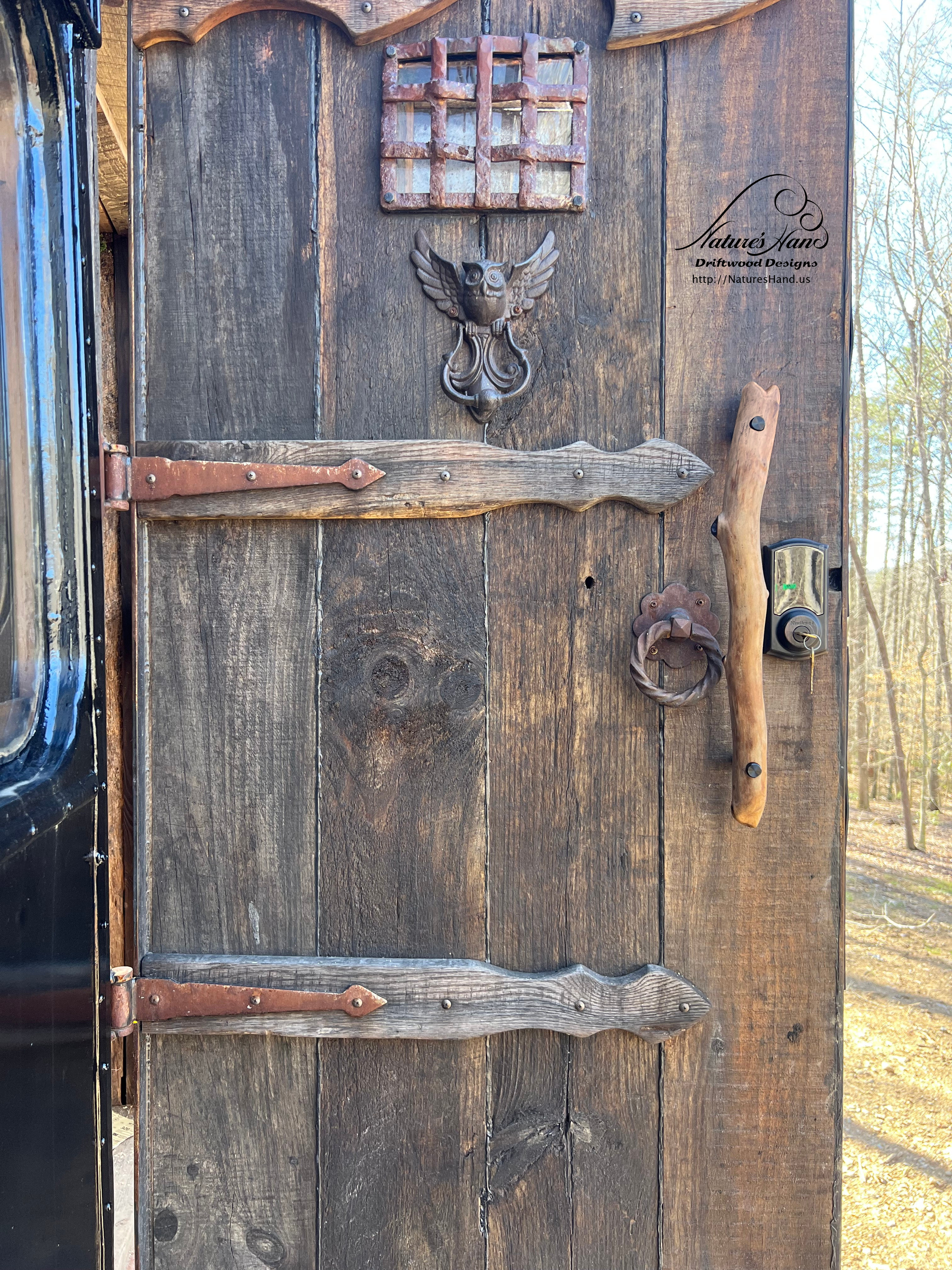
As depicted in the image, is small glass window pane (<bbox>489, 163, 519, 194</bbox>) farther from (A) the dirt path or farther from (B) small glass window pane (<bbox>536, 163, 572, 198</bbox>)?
(A) the dirt path

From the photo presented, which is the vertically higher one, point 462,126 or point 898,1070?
point 462,126

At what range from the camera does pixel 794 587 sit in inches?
46.4

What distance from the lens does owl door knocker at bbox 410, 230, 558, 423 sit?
46.4 inches

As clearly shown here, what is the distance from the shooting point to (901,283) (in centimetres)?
572

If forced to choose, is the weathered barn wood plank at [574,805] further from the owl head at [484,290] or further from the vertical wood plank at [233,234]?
the vertical wood plank at [233,234]

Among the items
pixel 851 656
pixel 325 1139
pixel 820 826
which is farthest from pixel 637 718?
pixel 851 656

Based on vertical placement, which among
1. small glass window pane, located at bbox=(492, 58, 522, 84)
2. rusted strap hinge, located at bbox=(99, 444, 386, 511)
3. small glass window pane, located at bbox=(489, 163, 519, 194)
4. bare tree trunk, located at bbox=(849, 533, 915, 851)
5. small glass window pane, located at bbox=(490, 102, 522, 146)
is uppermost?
small glass window pane, located at bbox=(492, 58, 522, 84)

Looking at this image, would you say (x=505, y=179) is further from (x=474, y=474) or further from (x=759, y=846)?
(x=759, y=846)

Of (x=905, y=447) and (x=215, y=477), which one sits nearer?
(x=215, y=477)

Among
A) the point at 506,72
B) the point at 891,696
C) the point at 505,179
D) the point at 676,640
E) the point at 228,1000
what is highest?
the point at 506,72

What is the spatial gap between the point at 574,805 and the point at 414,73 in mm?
987

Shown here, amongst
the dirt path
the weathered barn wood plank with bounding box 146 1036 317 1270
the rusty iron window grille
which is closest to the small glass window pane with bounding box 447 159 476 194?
the rusty iron window grille

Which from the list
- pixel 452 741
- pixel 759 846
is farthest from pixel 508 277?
pixel 759 846

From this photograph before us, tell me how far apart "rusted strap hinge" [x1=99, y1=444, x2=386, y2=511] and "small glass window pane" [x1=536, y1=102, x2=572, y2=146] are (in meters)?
0.48
